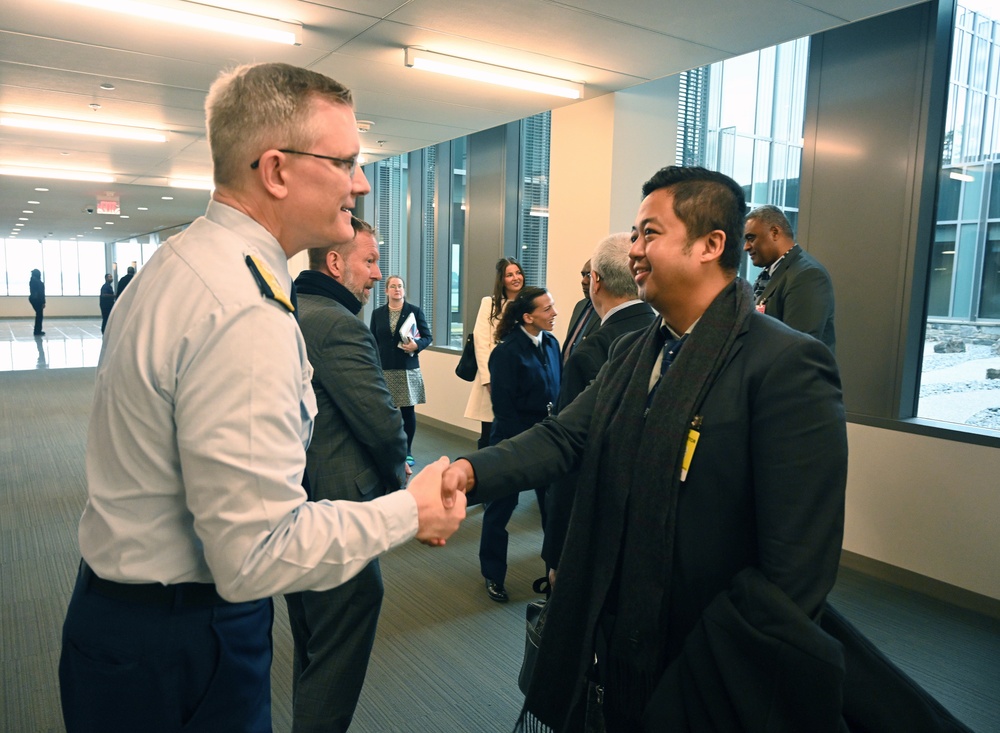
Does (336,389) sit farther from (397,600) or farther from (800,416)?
(397,600)

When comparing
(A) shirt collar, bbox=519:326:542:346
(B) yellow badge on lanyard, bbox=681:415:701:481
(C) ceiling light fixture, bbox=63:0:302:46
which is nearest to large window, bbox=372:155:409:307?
(C) ceiling light fixture, bbox=63:0:302:46

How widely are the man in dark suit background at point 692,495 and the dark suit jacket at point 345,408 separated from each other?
0.69 metres

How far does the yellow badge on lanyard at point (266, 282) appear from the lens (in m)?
1.07

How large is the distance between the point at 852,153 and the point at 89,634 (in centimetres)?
457

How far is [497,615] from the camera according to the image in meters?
3.47

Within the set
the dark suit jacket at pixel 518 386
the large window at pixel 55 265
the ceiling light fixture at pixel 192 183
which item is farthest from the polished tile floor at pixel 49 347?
the dark suit jacket at pixel 518 386

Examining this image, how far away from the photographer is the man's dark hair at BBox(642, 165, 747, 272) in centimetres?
159

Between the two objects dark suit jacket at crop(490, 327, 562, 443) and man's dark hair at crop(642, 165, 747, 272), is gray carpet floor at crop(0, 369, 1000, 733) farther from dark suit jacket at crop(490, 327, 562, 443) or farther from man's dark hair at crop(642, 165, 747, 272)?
man's dark hair at crop(642, 165, 747, 272)

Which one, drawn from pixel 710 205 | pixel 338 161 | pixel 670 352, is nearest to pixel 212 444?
pixel 338 161

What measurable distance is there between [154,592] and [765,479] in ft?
3.63

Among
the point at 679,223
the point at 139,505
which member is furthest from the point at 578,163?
the point at 139,505

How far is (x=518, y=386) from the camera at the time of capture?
368 centimetres

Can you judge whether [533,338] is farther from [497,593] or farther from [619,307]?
[497,593]

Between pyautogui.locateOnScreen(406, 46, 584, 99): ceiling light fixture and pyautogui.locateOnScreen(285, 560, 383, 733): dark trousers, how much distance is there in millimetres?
3654
